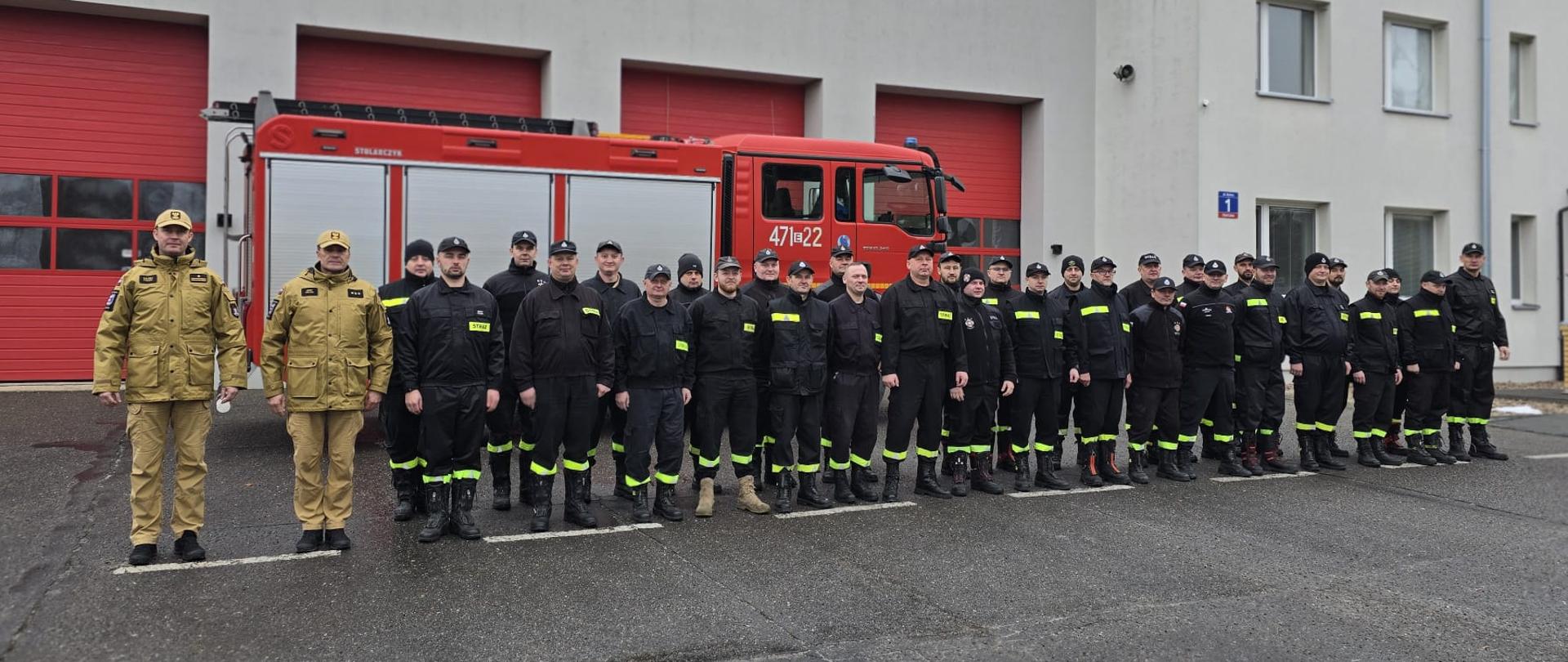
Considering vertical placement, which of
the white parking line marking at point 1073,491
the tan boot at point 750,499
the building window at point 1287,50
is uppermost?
the building window at point 1287,50

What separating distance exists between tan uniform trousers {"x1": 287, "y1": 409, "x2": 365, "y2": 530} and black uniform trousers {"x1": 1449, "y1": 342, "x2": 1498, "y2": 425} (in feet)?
31.5

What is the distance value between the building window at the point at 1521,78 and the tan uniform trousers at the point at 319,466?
19.7 metres

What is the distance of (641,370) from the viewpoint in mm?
6492

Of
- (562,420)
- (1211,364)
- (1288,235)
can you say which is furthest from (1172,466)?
(1288,235)

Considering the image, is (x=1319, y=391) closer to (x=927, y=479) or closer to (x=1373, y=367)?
(x=1373, y=367)

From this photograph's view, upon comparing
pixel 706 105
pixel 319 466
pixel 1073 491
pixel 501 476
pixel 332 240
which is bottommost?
Answer: pixel 1073 491

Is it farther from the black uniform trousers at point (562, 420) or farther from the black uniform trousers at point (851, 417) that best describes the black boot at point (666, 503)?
the black uniform trousers at point (851, 417)

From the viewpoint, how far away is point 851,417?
281 inches

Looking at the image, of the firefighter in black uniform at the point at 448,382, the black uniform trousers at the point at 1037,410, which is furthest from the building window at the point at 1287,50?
the firefighter in black uniform at the point at 448,382

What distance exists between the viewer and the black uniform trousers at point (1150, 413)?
812 cm

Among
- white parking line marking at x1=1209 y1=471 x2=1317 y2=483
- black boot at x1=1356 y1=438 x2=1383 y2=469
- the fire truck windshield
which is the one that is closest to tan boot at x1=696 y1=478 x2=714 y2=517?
white parking line marking at x1=1209 y1=471 x2=1317 y2=483

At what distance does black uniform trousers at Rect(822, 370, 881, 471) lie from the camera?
7.13 meters

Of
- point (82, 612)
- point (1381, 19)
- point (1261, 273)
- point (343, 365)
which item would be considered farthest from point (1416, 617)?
point (1381, 19)

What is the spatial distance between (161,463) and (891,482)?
4370 mm
